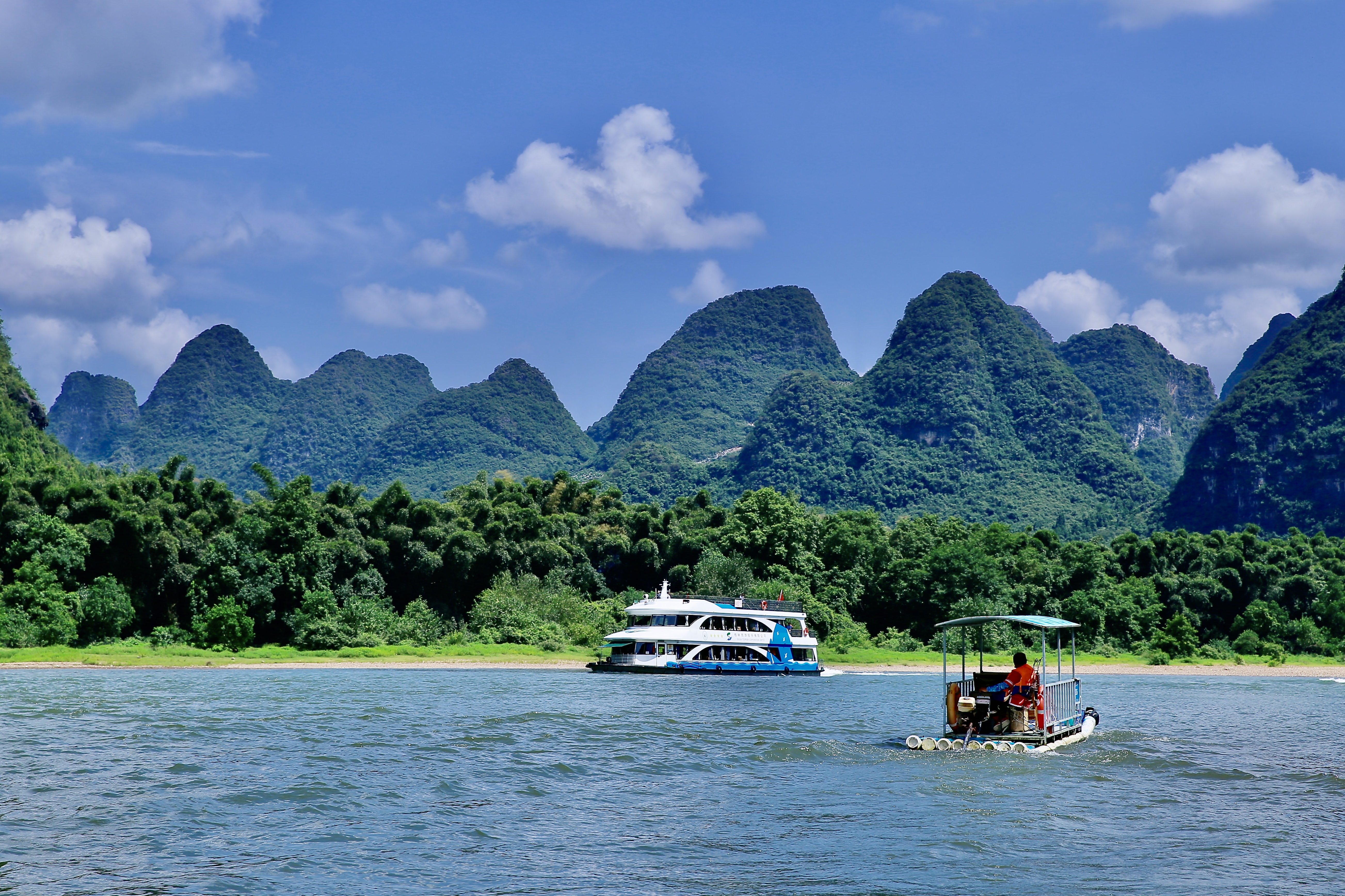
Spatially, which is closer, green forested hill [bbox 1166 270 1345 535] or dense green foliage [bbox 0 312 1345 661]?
dense green foliage [bbox 0 312 1345 661]

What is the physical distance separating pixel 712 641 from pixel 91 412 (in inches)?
6310

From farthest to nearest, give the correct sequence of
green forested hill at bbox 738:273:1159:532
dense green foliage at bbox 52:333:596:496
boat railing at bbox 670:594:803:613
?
dense green foliage at bbox 52:333:596:496, green forested hill at bbox 738:273:1159:532, boat railing at bbox 670:594:803:613

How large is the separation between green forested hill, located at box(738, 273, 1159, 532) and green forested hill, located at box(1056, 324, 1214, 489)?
3294 centimetres

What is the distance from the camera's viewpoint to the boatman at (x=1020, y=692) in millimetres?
19484

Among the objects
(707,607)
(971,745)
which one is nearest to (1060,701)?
(971,745)

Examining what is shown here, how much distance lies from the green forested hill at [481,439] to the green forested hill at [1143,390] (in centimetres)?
7545

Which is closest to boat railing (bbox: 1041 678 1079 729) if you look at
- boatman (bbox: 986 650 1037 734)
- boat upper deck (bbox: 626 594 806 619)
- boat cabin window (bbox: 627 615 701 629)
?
boatman (bbox: 986 650 1037 734)

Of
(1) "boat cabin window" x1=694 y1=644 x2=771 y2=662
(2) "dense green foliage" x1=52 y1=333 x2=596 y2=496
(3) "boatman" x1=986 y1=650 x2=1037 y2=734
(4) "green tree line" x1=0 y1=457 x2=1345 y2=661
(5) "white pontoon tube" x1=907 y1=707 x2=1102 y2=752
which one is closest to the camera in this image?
(5) "white pontoon tube" x1=907 y1=707 x2=1102 y2=752

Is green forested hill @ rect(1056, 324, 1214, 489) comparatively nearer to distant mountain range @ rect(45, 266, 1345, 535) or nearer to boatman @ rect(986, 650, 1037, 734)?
distant mountain range @ rect(45, 266, 1345, 535)

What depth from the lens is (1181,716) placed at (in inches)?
1077

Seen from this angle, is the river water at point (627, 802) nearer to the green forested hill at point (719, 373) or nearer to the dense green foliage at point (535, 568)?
the dense green foliage at point (535, 568)

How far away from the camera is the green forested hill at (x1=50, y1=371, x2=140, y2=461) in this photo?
170m

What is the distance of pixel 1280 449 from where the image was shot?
105812mm

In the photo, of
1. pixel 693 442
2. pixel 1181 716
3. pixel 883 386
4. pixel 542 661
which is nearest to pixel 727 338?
pixel 693 442
